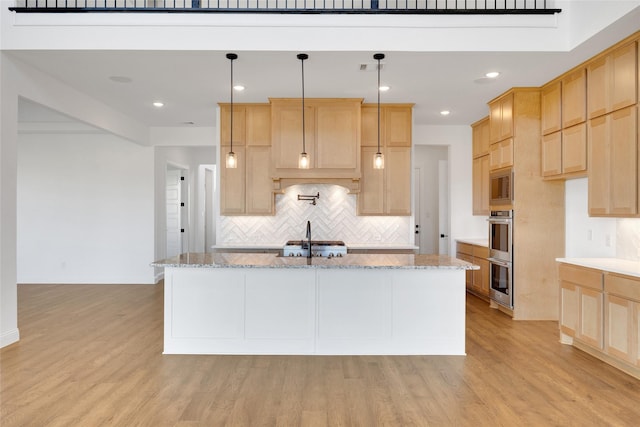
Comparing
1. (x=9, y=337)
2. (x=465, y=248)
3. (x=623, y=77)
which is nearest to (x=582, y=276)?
(x=623, y=77)

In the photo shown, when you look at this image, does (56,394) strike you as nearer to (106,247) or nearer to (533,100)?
(106,247)

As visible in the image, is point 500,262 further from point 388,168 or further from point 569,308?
point 388,168

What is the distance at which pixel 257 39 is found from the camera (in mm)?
3787

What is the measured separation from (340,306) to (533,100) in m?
3.41

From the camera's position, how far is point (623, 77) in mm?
3486

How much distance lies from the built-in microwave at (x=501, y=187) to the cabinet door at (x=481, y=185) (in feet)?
2.18

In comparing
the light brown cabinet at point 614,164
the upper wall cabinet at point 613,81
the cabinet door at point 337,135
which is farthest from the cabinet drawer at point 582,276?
the cabinet door at point 337,135

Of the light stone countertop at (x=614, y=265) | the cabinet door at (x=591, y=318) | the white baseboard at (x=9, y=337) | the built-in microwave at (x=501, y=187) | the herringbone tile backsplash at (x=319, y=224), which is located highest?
the built-in microwave at (x=501, y=187)

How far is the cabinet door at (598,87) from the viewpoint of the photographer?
3703mm

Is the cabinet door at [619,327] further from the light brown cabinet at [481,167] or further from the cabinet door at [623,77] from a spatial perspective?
the light brown cabinet at [481,167]

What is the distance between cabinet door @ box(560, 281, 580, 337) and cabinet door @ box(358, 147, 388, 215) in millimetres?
2445

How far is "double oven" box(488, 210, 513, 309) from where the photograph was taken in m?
4.90

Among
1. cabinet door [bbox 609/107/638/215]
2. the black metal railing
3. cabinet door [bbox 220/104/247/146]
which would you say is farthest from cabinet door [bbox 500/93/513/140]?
cabinet door [bbox 220/104/247/146]

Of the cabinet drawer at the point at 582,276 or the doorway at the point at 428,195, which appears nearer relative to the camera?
the cabinet drawer at the point at 582,276
